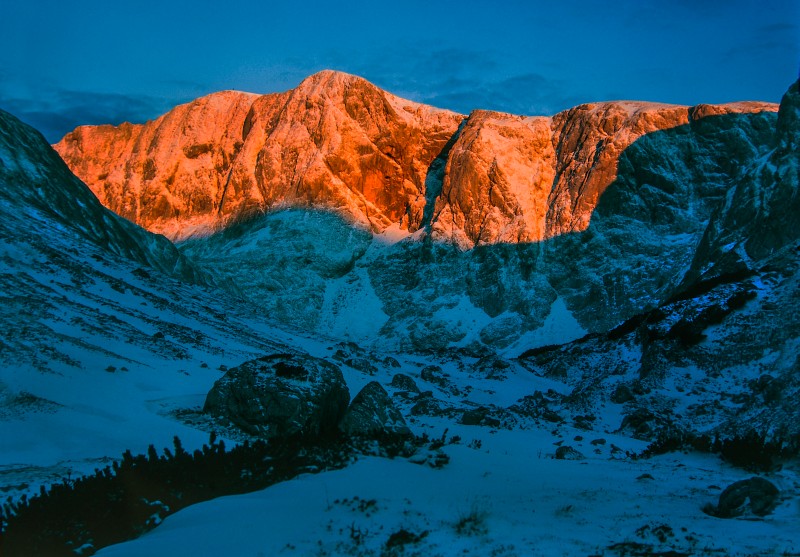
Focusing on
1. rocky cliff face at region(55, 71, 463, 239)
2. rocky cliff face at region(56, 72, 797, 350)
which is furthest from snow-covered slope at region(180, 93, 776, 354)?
rocky cliff face at region(55, 71, 463, 239)

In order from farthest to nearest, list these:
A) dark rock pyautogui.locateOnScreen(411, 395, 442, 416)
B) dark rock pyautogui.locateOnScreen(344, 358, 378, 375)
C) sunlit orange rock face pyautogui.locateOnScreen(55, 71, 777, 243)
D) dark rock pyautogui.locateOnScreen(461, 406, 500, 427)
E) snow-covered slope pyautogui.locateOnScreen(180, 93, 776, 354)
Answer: sunlit orange rock face pyautogui.locateOnScreen(55, 71, 777, 243) < snow-covered slope pyautogui.locateOnScreen(180, 93, 776, 354) < dark rock pyautogui.locateOnScreen(344, 358, 378, 375) < dark rock pyautogui.locateOnScreen(411, 395, 442, 416) < dark rock pyautogui.locateOnScreen(461, 406, 500, 427)

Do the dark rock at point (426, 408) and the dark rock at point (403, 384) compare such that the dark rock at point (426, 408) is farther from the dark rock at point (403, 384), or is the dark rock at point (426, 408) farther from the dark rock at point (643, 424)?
the dark rock at point (643, 424)

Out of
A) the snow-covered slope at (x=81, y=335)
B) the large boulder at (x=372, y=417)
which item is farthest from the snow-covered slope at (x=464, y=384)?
the large boulder at (x=372, y=417)

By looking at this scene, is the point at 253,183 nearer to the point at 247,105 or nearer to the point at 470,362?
the point at 247,105

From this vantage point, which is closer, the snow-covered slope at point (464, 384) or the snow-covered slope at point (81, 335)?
the snow-covered slope at point (464, 384)

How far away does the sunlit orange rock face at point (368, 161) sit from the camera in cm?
9125

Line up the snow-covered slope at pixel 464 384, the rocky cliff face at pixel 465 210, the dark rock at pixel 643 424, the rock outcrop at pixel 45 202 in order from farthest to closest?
1. the rocky cliff face at pixel 465 210
2. the rock outcrop at pixel 45 202
3. the dark rock at pixel 643 424
4. the snow-covered slope at pixel 464 384

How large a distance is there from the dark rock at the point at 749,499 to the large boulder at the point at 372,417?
6120 mm

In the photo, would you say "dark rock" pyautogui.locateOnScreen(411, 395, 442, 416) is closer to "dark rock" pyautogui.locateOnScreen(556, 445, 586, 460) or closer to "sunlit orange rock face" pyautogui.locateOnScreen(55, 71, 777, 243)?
"dark rock" pyautogui.locateOnScreen(556, 445, 586, 460)

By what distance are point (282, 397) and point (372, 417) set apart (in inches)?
68.2

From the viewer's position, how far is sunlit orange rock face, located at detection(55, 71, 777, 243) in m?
91.2

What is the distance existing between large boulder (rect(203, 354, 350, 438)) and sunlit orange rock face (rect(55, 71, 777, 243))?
254 ft

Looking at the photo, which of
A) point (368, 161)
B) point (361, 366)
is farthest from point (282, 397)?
point (368, 161)

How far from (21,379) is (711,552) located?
→ 12521 mm
